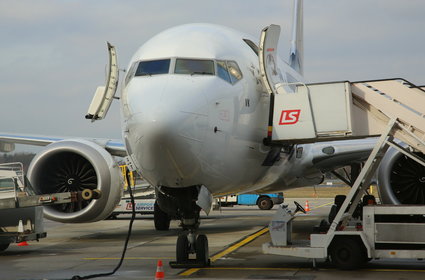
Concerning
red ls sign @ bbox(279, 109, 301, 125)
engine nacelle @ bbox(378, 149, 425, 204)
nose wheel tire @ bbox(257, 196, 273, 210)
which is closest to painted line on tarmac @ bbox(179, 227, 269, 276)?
red ls sign @ bbox(279, 109, 301, 125)

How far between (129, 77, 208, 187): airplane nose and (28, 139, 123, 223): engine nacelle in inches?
231

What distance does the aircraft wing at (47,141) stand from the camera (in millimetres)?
16062

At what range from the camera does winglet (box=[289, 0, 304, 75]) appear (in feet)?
72.3

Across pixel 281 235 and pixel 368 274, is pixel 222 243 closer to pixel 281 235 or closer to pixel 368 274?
pixel 281 235

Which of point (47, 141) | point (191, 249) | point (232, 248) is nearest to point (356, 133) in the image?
point (191, 249)

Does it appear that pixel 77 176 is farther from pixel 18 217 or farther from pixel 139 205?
pixel 139 205

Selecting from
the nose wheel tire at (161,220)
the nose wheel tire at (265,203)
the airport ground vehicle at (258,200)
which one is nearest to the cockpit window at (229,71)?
the nose wheel tire at (161,220)

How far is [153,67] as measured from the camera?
970cm

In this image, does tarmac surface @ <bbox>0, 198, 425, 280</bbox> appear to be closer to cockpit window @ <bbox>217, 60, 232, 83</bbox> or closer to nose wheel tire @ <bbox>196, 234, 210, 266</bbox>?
nose wheel tire @ <bbox>196, 234, 210, 266</bbox>

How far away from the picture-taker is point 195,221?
34.5ft

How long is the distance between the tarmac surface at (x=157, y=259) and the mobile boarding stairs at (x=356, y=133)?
370 millimetres

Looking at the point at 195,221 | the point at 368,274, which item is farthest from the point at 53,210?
the point at 368,274

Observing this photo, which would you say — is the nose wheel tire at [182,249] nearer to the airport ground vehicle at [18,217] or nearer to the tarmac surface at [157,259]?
the tarmac surface at [157,259]

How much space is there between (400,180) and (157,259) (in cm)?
510
